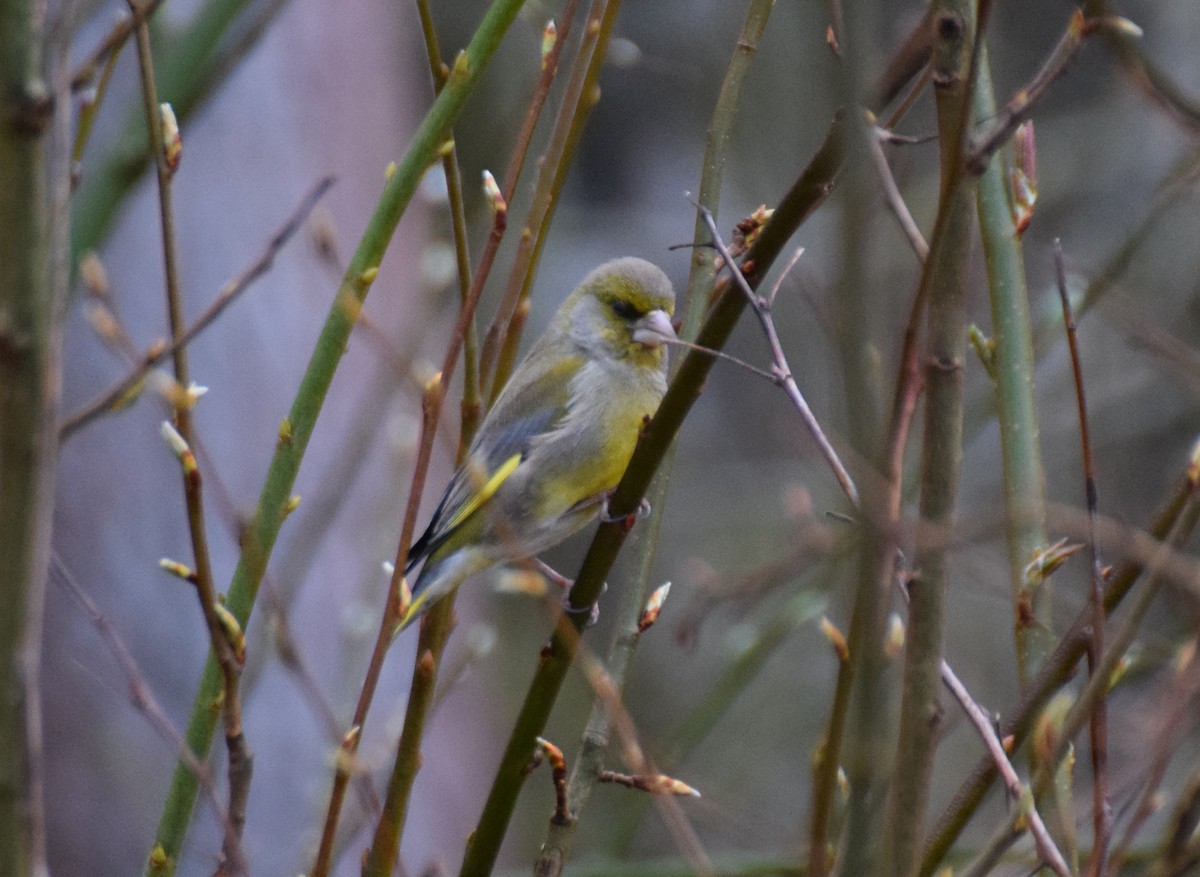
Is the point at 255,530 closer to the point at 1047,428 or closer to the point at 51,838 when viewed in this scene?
the point at 51,838

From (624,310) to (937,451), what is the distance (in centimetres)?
194

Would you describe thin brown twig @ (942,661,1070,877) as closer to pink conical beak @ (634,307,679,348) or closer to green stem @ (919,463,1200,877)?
green stem @ (919,463,1200,877)

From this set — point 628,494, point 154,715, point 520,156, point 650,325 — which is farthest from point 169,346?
point 650,325

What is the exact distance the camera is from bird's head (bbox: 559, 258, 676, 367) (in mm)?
3402

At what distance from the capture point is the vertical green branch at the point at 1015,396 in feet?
6.24

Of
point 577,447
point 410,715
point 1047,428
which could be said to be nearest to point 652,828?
point 1047,428

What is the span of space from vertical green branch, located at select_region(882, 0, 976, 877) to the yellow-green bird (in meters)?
1.47

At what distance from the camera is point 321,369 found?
5.96 feet

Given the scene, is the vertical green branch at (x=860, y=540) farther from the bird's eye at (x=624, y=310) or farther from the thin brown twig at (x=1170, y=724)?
the bird's eye at (x=624, y=310)

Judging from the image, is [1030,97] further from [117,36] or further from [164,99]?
[164,99]

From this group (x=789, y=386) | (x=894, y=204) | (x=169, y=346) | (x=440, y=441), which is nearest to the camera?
(x=169, y=346)

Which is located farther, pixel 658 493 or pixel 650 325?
pixel 650 325

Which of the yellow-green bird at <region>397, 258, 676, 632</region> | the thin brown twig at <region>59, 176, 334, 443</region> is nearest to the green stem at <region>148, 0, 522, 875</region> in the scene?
the thin brown twig at <region>59, 176, 334, 443</region>

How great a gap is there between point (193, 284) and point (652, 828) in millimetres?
4496
